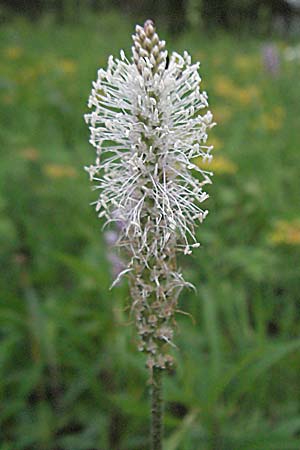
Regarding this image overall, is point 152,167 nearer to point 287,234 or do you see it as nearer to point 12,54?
point 287,234

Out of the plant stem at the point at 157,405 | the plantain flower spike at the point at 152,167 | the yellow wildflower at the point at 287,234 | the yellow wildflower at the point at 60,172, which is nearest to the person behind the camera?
the plantain flower spike at the point at 152,167

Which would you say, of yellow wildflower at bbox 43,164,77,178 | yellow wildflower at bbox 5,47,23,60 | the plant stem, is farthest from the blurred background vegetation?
yellow wildflower at bbox 5,47,23,60

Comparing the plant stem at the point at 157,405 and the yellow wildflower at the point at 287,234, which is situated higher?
the yellow wildflower at the point at 287,234

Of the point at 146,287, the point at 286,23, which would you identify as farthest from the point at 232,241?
the point at 286,23

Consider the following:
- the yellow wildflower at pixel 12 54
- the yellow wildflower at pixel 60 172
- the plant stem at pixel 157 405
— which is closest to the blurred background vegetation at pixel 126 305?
the yellow wildflower at pixel 60 172

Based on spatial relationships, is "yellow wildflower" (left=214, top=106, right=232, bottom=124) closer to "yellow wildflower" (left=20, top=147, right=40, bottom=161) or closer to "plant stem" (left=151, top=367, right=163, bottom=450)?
"yellow wildflower" (left=20, top=147, right=40, bottom=161)

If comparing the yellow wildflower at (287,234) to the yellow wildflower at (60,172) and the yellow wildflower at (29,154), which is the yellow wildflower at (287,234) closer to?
the yellow wildflower at (60,172)
